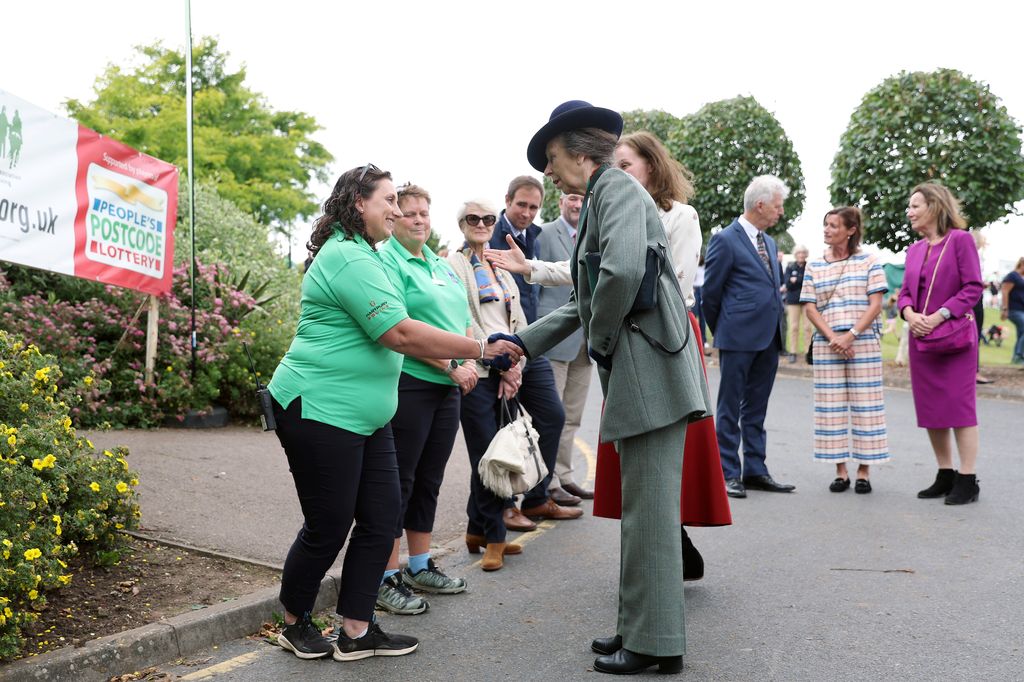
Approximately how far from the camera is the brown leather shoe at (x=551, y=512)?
6.61 meters

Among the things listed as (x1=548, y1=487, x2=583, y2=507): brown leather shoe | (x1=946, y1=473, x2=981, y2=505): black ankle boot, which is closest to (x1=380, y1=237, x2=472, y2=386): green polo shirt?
(x1=548, y1=487, x2=583, y2=507): brown leather shoe

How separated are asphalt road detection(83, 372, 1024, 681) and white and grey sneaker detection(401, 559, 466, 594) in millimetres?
44

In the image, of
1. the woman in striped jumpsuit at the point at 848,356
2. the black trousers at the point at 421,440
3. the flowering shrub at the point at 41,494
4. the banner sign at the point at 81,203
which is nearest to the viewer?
the flowering shrub at the point at 41,494

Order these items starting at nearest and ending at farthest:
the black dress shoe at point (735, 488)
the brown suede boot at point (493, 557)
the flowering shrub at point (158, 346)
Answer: the brown suede boot at point (493, 557) < the black dress shoe at point (735, 488) < the flowering shrub at point (158, 346)

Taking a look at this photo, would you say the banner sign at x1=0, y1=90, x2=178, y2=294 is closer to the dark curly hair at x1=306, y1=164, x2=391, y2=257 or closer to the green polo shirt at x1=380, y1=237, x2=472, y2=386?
the green polo shirt at x1=380, y1=237, x2=472, y2=386

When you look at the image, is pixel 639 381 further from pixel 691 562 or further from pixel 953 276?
pixel 953 276

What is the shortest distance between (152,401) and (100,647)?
563 cm

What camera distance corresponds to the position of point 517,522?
6.32 meters

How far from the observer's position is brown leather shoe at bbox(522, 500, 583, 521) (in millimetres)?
6613

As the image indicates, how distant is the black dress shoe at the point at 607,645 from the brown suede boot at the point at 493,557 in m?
1.34

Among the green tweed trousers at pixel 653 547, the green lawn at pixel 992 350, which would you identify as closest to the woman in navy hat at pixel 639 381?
the green tweed trousers at pixel 653 547

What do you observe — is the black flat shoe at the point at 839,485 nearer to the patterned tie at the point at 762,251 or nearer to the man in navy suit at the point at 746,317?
the man in navy suit at the point at 746,317

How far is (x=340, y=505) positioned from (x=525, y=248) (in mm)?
3017

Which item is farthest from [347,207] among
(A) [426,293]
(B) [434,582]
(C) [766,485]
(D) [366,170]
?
(C) [766,485]
